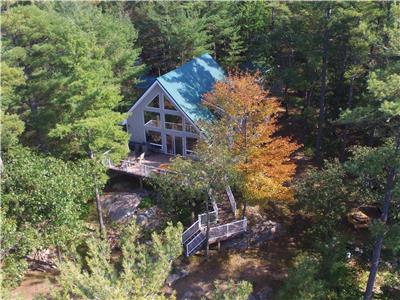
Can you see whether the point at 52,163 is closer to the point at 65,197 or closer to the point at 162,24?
the point at 65,197

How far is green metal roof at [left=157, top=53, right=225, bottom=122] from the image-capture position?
2539 centimetres

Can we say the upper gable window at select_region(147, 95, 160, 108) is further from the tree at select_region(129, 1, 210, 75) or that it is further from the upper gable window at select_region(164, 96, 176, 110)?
the tree at select_region(129, 1, 210, 75)

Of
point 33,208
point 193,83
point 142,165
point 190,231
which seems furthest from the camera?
point 193,83

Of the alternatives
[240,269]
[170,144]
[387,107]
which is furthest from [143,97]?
[387,107]

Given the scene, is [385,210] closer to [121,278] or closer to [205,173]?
[205,173]

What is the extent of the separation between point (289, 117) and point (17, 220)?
24.5 metres

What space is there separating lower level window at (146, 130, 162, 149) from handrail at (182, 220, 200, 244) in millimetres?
8819

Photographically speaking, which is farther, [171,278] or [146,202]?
[146,202]

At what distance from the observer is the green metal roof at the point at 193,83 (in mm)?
25391

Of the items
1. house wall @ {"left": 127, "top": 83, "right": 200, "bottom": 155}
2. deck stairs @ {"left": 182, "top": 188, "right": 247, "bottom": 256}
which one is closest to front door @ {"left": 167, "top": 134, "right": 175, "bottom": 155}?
house wall @ {"left": 127, "top": 83, "right": 200, "bottom": 155}

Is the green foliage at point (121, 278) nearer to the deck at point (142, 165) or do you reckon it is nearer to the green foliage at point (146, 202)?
the green foliage at point (146, 202)

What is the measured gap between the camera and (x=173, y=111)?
26.3 metres

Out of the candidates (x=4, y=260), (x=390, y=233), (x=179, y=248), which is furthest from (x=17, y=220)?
(x=390, y=233)

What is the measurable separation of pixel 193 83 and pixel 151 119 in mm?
4036
